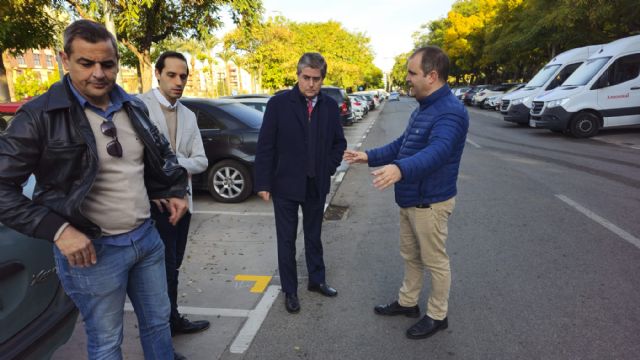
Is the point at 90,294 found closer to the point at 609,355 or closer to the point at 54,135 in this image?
the point at 54,135

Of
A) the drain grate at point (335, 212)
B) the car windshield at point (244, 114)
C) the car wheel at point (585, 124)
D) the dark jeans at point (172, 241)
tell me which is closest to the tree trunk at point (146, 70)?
the car windshield at point (244, 114)

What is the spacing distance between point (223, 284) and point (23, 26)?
1180cm

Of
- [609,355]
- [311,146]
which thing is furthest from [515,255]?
[311,146]

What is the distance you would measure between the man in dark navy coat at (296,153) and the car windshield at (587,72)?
12.2 metres

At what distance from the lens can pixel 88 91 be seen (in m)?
1.75

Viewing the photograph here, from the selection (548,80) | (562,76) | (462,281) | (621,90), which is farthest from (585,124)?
(462,281)

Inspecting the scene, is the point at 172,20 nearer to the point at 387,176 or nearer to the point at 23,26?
the point at 23,26

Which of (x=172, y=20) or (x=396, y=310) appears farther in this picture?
(x=172, y=20)

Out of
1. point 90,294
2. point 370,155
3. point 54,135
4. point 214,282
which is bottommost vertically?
point 214,282

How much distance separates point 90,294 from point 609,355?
2964 mm

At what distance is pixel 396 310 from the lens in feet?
10.6

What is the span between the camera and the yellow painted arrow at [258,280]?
12.3 ft

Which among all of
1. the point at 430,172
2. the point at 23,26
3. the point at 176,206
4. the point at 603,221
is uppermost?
the point at 23,26

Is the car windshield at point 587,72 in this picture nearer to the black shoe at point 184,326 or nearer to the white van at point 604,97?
the white van at point 604,97
